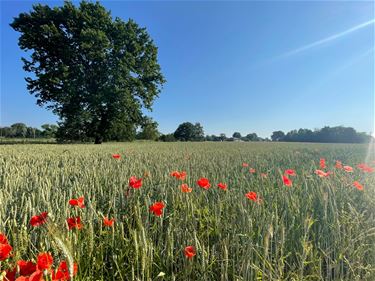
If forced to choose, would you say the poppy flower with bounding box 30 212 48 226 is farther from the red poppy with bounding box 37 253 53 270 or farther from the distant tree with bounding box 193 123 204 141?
the distant tree with bounding box 193 123 204 141

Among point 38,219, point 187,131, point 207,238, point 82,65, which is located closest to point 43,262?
point 38,219

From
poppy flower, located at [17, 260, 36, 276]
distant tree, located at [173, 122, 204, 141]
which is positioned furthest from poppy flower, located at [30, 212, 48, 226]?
distant tree, located at [173, 122, 204, 141]

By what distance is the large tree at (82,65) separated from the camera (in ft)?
63.6

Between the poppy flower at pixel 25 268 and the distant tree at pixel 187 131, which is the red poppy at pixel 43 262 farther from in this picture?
the distant tree at pixel 187 131

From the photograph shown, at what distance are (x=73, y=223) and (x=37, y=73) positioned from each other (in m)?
22.6

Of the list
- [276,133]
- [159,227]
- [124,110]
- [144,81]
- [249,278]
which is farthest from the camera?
[276,133]

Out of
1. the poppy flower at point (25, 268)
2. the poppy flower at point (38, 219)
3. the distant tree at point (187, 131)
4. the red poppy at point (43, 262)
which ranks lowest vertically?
the poppy flower at point (25, 268)

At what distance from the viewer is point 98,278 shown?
4.39 feet

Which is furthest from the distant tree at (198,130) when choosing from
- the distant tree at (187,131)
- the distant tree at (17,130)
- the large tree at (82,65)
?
the large tree at (82,65)

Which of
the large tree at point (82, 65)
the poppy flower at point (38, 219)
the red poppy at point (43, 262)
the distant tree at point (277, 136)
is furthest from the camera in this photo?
the distant tree at point (277, 136)

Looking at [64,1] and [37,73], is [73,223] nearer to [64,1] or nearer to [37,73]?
[37,73]

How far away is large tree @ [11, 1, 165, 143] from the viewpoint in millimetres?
19391

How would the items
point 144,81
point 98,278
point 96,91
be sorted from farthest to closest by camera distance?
1. point 144,81
2. point 96,91
3. point 98,278

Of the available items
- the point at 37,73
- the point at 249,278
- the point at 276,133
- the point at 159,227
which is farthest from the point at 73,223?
the point at 276,133
